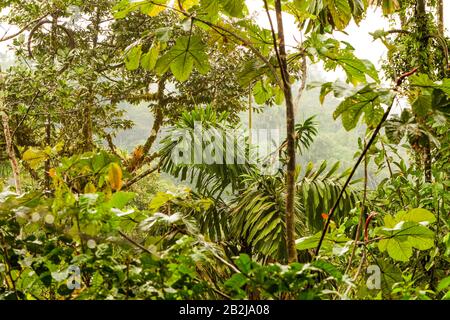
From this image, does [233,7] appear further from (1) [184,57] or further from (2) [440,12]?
(2) [440,12]

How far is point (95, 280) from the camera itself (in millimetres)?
729

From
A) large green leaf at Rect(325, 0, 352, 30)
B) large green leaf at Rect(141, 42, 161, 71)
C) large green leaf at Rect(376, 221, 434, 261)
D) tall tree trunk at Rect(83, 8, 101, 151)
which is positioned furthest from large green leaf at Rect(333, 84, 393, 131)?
tall tree trunk at Rect(83, 8, 101, 151)

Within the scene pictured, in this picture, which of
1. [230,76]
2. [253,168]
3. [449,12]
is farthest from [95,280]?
[230,76]

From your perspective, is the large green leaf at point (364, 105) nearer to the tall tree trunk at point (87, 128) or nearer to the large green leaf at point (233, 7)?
the large green leaf at point (233, 7)

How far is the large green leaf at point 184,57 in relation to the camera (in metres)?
1.13

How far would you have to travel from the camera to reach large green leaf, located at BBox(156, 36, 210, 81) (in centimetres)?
113

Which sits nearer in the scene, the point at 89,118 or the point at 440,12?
the point at 440,12

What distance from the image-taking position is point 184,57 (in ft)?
3.82

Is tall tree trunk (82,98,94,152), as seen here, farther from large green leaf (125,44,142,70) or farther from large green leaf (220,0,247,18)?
large green leaf (220,0,247,18)

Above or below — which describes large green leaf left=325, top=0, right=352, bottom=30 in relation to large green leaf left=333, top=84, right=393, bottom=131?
above

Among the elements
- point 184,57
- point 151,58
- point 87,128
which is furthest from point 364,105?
point 87,128

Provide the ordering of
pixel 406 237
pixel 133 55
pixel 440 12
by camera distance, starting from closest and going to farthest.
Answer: pixel 406 237 < pixel 133 55 < pixel 440 12

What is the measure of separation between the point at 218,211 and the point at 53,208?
2281mm
